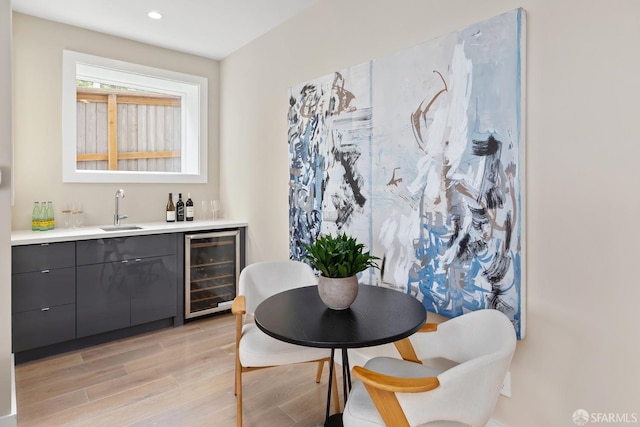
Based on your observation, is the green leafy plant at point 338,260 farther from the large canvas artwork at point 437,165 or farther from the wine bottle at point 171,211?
the wine bottle at point 171,211

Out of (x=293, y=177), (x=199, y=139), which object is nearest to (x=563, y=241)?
(x=293, y=177)

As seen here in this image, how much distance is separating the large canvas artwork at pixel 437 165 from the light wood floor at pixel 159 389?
0.87 metres

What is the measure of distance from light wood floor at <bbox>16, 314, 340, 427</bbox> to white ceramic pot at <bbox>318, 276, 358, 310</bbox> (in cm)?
81

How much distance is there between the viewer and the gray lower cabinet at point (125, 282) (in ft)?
9.41

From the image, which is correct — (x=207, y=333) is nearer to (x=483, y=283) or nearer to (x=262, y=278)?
(x=262, y=278)

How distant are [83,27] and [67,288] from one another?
88.1 inches

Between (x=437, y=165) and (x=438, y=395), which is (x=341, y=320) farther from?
(x=437, y=165)

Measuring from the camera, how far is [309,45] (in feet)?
9.45

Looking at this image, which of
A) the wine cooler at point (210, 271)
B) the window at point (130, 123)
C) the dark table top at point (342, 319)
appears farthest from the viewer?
the wine cooler at point (210, 271)

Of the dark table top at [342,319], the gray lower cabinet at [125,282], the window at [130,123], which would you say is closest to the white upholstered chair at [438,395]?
the dark table top at [342,319]

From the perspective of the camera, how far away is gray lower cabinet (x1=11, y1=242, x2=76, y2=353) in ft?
8.46

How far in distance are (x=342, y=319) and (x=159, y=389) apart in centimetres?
148

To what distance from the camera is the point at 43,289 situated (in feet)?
8.78

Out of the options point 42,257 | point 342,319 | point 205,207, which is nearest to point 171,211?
point 205,207
